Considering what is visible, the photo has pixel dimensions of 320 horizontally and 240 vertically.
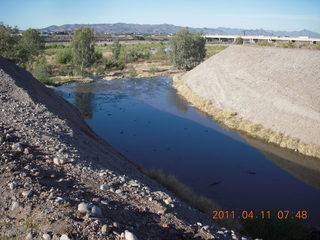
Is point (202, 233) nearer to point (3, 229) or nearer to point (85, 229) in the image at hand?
point (85, 229)

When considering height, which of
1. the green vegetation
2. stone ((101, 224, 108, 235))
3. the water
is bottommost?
the water

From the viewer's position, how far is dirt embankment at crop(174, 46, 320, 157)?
24.3 m

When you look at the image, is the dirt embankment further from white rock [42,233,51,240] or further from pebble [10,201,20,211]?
white rock [42,233,51,240]

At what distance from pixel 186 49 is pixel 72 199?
51296 mm

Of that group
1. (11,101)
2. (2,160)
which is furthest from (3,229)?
(11,101)

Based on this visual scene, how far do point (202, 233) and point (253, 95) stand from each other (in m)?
25.4

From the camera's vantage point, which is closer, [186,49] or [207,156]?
[207,156]

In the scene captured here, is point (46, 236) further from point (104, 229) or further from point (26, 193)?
point (26, 193)

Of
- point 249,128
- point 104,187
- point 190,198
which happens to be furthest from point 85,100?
point 104,187

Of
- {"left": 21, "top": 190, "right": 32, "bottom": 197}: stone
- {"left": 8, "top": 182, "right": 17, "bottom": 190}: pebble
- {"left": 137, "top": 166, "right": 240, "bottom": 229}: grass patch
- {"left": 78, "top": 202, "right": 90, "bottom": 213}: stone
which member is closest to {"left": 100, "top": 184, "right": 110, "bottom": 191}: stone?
{"left": 78, "top": 202, "right": 90, "bottom": 213}: stone

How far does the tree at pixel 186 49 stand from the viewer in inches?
2207

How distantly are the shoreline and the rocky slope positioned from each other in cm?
1472

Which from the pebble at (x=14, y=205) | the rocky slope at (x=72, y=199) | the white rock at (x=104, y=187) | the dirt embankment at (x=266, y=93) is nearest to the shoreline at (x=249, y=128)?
the dirt embankment at (x=266, y=93)

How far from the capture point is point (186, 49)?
56438mm
